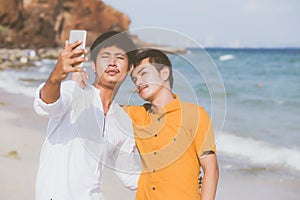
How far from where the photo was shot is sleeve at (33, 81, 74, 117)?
1.96 metres

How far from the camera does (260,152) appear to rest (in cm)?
724

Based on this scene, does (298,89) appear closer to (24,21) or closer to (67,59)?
(67,59)

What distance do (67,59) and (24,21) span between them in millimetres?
36169

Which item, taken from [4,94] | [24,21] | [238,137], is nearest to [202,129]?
[238,137]

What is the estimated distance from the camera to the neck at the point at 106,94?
2.24m

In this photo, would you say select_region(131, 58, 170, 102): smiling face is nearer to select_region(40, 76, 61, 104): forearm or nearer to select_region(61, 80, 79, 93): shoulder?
select_region(61, 80, 79, 93): shoulder

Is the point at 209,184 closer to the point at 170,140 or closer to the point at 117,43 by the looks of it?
the point at 170,140

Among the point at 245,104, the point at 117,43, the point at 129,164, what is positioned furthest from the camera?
the point at 245,104

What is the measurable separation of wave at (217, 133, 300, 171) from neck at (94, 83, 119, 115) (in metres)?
4.50

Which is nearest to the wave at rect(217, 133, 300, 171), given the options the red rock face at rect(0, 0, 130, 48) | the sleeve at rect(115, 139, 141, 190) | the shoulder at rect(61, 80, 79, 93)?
the sleeve at rect(115, 139, 141, 190)

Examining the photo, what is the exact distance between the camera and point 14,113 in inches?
344

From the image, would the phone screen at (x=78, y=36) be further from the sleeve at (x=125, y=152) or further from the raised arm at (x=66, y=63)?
the sleeve at (x=125, y=152)

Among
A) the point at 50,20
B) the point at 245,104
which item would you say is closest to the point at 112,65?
the point at 245,104

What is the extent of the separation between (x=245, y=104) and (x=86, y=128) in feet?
36.5
